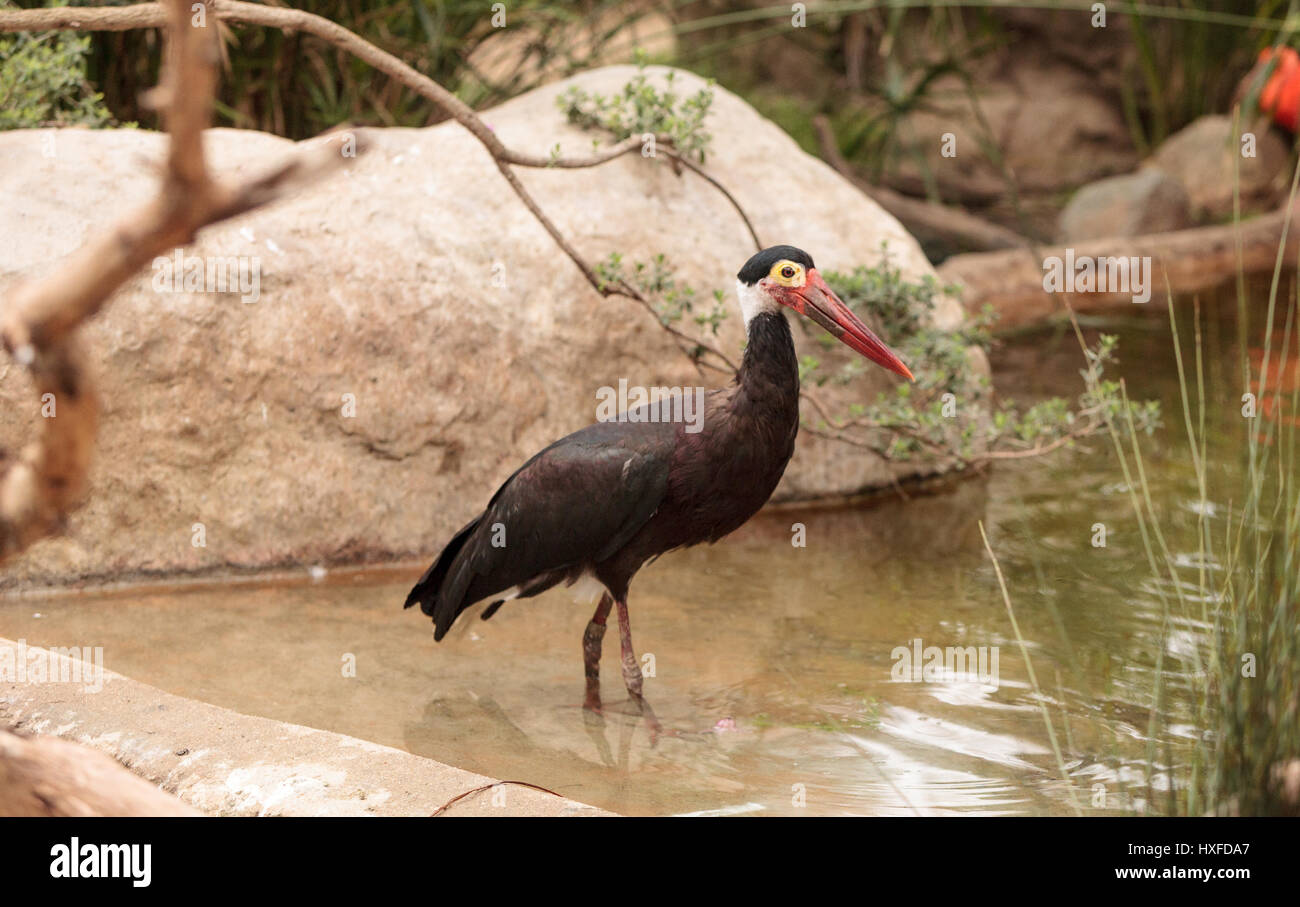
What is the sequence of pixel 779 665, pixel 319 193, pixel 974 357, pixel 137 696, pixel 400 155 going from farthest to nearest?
pixel 974 357 < pixel 400 155 < pixel 319 193 < pixel 779 665 < pixel 137 696

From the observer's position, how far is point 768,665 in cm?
509

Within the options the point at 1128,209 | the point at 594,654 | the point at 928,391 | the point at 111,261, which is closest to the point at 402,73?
the point at 594,654

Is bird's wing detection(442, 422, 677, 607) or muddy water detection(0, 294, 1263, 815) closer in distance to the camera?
muddy water detection(0, 294, 1263, 815)

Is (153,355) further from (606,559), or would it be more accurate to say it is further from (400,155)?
(606,559)

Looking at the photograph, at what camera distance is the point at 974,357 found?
713 cm

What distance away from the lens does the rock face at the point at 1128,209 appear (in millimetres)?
10867

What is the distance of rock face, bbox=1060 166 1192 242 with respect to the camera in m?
10.9

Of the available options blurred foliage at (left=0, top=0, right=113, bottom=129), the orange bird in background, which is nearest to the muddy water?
blurred foliage at (left=0, top=0, right=113, bottom=129)

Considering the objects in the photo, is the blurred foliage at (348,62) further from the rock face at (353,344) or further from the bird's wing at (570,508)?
the bird's wing at (570,508)

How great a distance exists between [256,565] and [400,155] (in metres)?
1.96

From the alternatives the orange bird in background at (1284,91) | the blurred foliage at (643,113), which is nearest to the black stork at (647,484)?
the blurred foliage at (643,113)

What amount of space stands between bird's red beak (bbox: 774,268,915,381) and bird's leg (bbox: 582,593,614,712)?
1174mm

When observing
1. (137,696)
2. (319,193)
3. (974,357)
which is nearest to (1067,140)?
(974,357)

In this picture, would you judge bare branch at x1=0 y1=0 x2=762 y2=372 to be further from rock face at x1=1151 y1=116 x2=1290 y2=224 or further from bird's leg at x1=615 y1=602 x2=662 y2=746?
rock face at x1=1151 y1=116 x2=1290 y2=224
